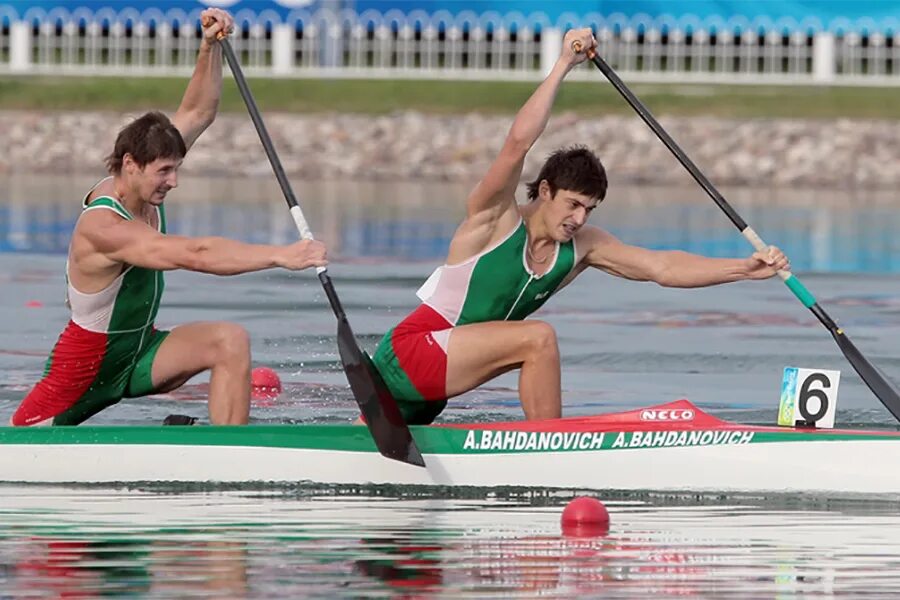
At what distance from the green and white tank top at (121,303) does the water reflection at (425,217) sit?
35.6 ft

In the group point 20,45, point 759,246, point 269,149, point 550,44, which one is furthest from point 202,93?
point 20,45

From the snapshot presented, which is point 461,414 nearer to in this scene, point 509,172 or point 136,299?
point 136,299

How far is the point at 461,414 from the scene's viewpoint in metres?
12.9

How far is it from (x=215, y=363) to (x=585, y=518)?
6.38 feet

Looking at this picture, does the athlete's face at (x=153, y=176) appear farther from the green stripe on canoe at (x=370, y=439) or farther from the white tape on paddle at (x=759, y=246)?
the white tape on paddle at (x=759, y=246)

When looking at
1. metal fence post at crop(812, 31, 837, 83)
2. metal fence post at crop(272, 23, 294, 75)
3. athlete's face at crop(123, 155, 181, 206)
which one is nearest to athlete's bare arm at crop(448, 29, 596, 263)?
athlete's face at crop(123, 155, 181, 206)

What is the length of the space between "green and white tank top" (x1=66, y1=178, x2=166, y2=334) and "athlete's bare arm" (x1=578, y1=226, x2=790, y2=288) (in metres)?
1.92

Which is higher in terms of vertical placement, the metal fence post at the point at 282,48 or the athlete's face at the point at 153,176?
the metal fence post at the point at 282,48

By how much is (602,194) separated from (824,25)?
24.1 m

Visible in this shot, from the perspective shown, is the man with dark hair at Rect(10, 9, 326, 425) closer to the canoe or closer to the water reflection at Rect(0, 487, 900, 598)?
the canoe

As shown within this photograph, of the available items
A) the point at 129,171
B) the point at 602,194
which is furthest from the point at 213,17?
the point at 602,194

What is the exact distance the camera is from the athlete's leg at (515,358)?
1044 cm

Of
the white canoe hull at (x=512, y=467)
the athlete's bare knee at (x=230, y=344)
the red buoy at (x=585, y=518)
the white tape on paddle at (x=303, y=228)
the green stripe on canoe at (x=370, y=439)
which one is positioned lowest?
the red buoy at (x=585, y=518)

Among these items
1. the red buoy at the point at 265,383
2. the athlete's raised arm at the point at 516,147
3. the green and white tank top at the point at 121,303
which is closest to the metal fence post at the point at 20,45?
the red buoy at the point at 265,383
